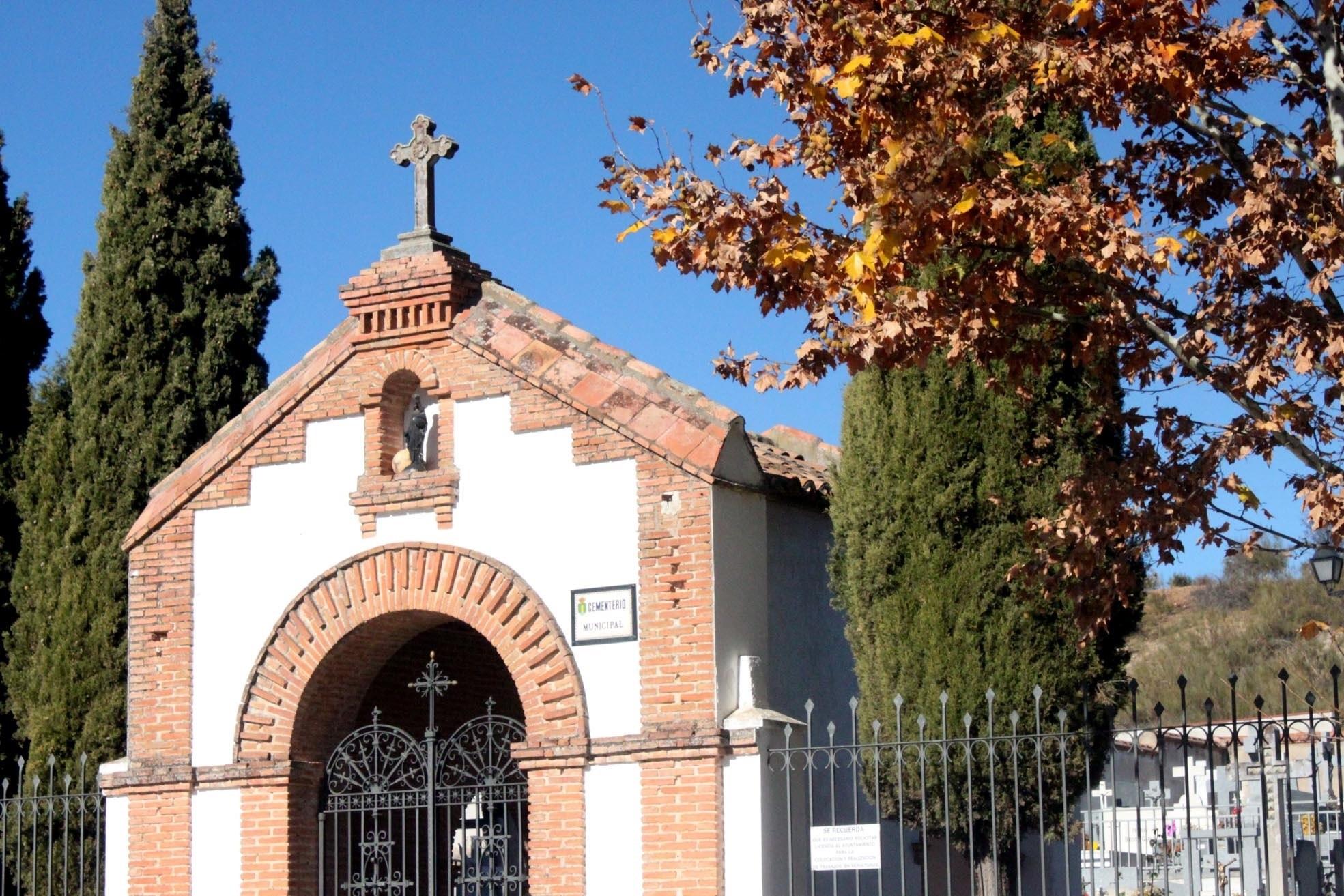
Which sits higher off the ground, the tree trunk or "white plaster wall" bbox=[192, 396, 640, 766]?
"white plaster wall" bbox=[192, 396, 640, 766]

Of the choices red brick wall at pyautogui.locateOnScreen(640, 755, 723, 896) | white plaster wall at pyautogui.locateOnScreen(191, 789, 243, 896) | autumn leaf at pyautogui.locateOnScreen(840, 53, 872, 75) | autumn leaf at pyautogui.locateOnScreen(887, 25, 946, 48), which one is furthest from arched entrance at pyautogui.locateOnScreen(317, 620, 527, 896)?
autumn leaf at pyautogui.locateOnScreen(887, 25, 946, 48)

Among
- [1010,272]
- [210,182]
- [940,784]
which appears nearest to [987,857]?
[940,784]

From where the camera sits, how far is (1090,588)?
9562mm

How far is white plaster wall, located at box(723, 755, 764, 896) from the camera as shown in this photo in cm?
1074

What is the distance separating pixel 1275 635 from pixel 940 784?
33.9 m

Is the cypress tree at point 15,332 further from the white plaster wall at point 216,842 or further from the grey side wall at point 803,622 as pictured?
the grey side wall at point 803,622

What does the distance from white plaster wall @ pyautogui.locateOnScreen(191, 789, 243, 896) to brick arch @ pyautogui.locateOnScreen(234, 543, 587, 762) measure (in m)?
0.37

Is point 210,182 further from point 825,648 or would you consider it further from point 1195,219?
point 1195,219

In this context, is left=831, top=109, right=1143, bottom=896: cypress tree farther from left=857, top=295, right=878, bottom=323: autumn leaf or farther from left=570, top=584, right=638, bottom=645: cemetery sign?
left=857, top=295, right=878, bottom=323: autumn leaf

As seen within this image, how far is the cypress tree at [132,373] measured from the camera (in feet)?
51.7

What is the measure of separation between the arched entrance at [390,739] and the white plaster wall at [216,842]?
0.12m

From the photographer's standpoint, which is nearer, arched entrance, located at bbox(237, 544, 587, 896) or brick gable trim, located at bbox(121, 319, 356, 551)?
arched entrance, located at bbox(237, 544, 587, 896)

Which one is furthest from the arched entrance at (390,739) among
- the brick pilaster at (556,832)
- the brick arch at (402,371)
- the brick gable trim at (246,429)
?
the brick gable trim at (246,429)

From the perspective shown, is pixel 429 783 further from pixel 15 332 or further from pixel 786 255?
pixel 15 332
